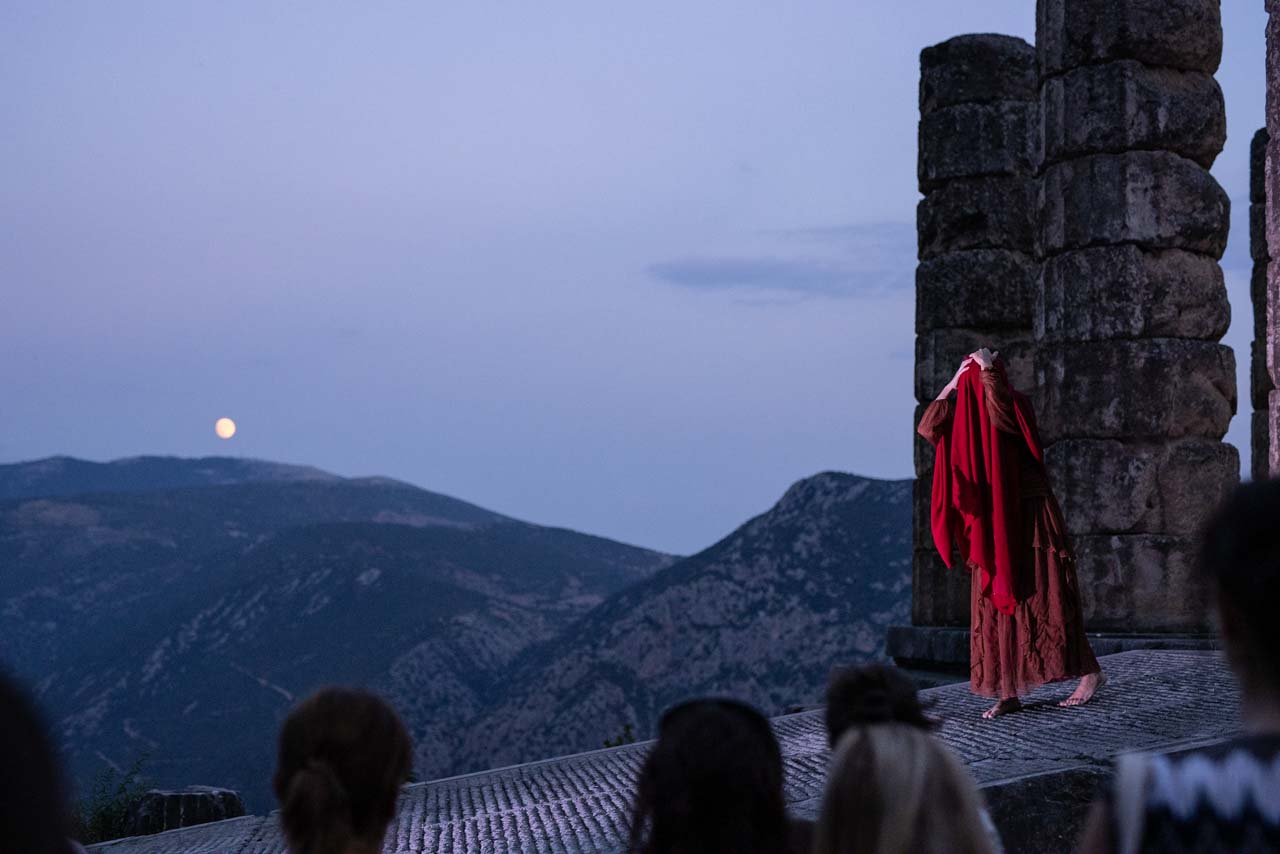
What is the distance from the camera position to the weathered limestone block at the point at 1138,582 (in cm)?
1030

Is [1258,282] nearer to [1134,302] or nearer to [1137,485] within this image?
[1134,302]

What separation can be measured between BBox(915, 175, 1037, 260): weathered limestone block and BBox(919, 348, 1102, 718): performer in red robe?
15.4ft

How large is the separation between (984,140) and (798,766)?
7.24m

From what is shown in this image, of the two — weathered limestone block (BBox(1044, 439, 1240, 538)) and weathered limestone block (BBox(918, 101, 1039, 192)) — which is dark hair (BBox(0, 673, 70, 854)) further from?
weathered limestone block (BBox(918, 101, 1039, 192))

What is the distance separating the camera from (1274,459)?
6.59 metres

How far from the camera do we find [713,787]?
8.41 feet

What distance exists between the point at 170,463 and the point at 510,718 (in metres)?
41.9

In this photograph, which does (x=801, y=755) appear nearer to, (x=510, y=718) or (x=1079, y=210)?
(x=1079, y=210)

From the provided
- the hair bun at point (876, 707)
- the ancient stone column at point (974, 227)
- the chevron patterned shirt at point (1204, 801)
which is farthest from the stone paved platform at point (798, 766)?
the chevron patterned shirt at point (1204, 801)

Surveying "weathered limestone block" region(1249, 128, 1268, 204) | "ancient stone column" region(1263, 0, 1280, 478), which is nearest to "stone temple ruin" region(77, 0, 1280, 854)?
"ancient stone column" region(1263, 0, 1280, 478)

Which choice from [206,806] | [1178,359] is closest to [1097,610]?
[1178,359]

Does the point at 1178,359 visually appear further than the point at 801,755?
Yes

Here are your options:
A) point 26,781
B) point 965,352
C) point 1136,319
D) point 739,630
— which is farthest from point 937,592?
point 26,781

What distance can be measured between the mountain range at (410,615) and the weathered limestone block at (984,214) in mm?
8155
